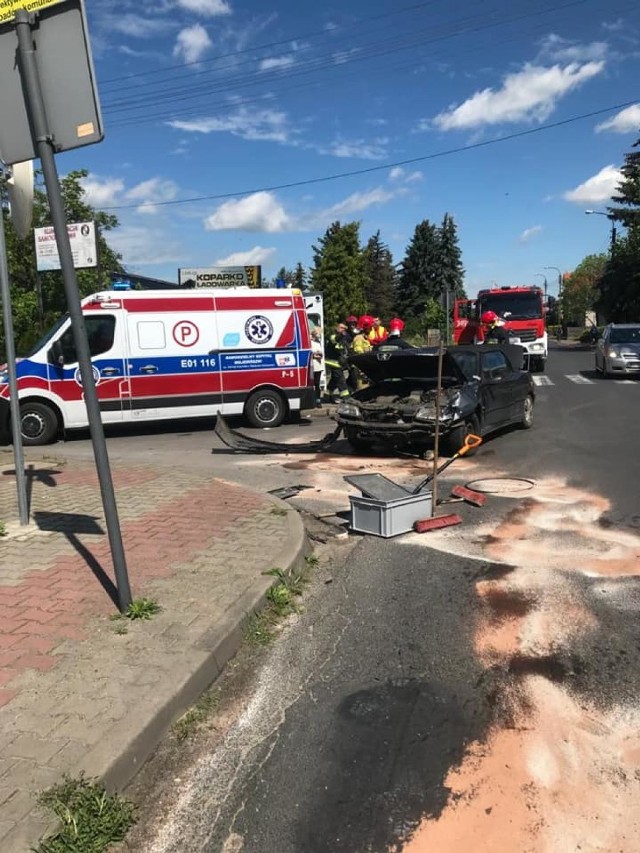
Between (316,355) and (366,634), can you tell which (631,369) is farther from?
(366,634)

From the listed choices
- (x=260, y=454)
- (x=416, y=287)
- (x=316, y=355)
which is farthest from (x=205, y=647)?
(x=416, y=287)

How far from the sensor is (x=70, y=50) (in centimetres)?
371

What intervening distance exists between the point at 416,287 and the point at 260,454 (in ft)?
242

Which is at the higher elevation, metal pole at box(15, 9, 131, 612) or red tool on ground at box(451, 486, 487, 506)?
metal pole at box(15, 9, 131, 612)

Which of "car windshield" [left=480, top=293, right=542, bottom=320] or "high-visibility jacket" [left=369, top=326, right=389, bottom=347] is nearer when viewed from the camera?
"high-visibility jacket" [left=369, top=326, right=389, bottom=347]

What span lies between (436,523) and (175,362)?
307 inches

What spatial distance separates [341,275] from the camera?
198ft

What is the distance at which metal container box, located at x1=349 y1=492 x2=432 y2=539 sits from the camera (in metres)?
6.04

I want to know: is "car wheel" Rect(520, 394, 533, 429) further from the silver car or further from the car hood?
the silver car

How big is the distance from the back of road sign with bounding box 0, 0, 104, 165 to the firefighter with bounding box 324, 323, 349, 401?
12.3 m

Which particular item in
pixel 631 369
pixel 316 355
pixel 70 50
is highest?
pixel 70 50

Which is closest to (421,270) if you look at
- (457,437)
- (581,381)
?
(581,381)

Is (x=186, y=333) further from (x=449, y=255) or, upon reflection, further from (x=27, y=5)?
(x=449, y=255)

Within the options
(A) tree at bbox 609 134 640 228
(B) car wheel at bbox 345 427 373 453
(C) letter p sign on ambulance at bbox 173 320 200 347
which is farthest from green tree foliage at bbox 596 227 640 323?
(B) car wheel at bbox 345 427 373 453
